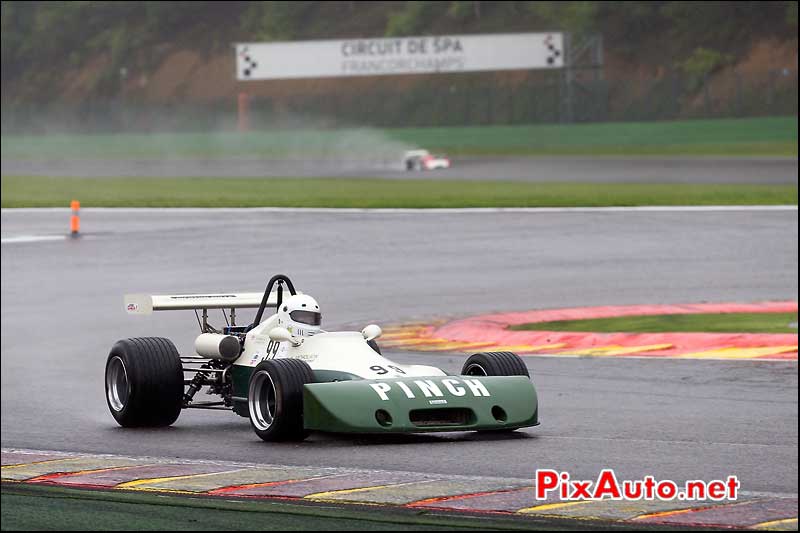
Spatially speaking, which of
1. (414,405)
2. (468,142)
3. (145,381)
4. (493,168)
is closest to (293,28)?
(468,142)

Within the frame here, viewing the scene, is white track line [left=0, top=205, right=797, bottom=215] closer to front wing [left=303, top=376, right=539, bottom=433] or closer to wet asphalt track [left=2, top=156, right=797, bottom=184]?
wet asphalt track [left=2, top=156, right=797, bottom=184]

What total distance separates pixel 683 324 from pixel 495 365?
289 inches

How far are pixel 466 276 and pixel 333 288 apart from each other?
2584 mm

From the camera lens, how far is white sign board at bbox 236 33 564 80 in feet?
220

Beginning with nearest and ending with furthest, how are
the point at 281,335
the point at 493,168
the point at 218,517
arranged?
the point at 218,517
the point at 281,335
the point at 493,168

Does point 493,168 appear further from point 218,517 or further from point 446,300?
point 218,517

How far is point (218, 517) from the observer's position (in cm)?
618

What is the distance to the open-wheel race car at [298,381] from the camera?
8.53 meters

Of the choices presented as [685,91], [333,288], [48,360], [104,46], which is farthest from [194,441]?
[104,46]

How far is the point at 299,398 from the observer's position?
8648mm

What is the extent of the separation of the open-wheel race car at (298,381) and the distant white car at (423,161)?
133 feet

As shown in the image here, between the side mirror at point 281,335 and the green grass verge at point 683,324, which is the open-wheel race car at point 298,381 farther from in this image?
the green grass verge at point 683,324

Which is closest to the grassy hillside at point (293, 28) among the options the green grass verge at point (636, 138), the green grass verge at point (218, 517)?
the green grass verge at point (636, 138)

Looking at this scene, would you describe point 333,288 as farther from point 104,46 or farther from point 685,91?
point 104,46
